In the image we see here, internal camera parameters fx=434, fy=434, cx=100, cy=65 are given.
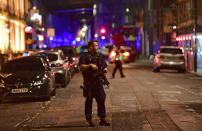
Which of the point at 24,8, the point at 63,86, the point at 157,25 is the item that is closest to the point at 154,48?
the point at 157,25

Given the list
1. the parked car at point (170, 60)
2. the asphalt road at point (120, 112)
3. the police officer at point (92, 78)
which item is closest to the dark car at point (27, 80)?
the asphalt road at point (120, 112)

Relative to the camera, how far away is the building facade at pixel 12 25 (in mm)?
33000

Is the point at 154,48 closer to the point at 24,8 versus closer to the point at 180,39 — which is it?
the point at 180,39

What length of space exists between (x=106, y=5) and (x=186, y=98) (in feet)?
284

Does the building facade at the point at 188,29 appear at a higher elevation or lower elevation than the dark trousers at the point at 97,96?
higher

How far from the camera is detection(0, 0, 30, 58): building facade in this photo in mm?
33000

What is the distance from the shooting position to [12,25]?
37.5m

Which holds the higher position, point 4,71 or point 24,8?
point 24,8

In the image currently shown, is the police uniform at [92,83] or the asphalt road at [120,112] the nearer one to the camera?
the police uniform at [92,83]

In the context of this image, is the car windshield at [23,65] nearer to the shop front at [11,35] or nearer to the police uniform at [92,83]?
the police uniform at [92,83]

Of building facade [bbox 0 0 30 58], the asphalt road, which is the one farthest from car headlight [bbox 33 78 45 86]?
building facade [bbox 0 0 30 58]

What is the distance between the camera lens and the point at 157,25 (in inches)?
2211

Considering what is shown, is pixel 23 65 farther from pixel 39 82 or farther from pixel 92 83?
pixel 92 83

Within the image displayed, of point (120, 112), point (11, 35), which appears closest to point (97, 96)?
point (120, 112)
